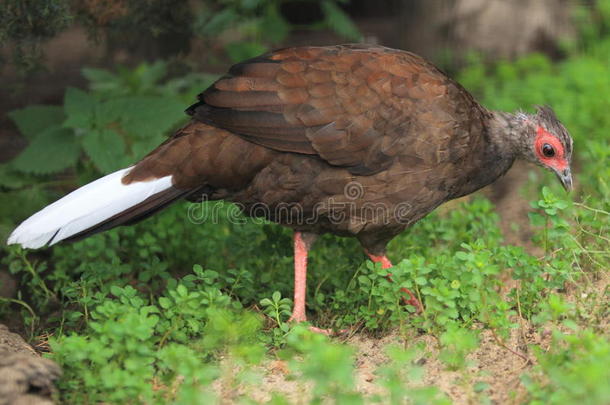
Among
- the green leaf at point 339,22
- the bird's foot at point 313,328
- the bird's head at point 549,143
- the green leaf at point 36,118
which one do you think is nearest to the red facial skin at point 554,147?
the bird's head at point 549,143

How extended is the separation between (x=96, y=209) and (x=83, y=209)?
61 mm

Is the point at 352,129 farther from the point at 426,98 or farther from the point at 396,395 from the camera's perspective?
the point at 396,395

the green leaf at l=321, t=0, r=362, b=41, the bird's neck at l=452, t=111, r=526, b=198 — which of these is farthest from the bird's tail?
the green leaf at l=321, t=0, r=362, b=41

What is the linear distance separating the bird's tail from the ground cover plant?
11.1 inches

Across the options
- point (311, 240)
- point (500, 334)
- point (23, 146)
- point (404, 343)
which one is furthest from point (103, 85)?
point (500, 334)

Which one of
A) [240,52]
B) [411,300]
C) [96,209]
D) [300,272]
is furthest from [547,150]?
[240,52]

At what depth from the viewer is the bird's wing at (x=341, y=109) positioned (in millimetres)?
3932

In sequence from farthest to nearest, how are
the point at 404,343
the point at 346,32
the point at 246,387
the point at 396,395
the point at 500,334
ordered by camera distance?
the point at 346,32 → the point at 404,343 → the point at 500,334 → the point at 246,387 → the point at 396,395

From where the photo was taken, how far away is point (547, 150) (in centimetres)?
435

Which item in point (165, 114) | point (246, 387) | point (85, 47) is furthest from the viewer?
point (85, 47)

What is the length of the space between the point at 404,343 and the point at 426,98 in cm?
121

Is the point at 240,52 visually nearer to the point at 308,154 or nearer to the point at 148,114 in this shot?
the point at 148,114

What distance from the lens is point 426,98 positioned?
4059mm

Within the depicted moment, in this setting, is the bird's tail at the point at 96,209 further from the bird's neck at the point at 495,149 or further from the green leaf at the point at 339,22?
the green leaf at the point at 339,22
